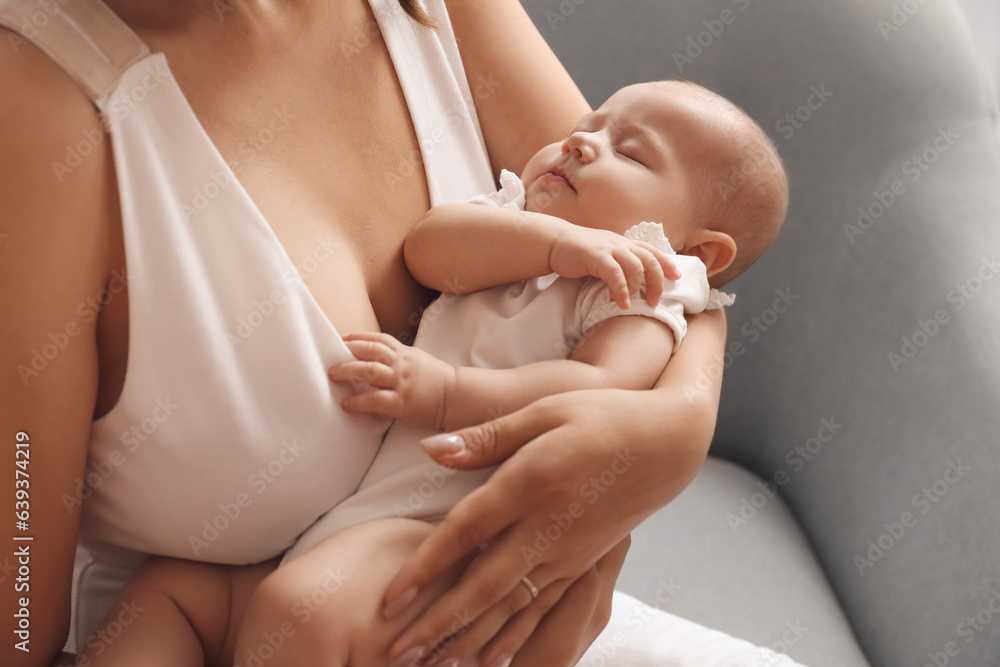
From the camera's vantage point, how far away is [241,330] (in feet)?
2.42

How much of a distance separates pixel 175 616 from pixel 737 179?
0.79 metres

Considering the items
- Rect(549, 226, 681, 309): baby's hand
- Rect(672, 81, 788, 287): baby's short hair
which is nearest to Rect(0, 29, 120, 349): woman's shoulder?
Rect(549, 226, 681, 309): baby's hand

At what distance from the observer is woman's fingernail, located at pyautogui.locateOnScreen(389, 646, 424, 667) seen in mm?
715

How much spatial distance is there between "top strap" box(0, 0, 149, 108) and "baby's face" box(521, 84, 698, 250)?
472 mm

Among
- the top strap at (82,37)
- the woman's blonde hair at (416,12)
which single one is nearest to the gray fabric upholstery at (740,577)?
the woman's blonde hair at (416,12)

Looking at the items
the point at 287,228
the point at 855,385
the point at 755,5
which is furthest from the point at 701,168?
the point at 755,5

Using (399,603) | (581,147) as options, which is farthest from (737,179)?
(399,603)

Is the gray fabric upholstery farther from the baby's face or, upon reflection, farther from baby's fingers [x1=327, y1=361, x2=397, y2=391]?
baby's fingers [x1=327, y1=361, x2=397, y2=391]

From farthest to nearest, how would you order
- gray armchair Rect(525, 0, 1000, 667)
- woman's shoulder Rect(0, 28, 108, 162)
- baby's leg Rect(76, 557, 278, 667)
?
gray armchair Rect(525, 0, 1000, 667)
baby's leg Rect(76, 557, 278, 667)
woman's shoulder Rect(0, 28, 108, 162)

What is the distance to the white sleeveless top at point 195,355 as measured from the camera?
70 centimetres

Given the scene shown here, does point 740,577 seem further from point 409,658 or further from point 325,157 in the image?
point 325,157

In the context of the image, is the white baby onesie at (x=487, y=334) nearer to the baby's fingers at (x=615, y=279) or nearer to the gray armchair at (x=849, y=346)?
the baby's fingers at (x=615, y=279)

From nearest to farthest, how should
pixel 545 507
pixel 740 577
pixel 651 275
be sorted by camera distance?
pixel 545 507, pixel 651 275, pixel 740 577

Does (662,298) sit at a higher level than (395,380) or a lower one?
higher
